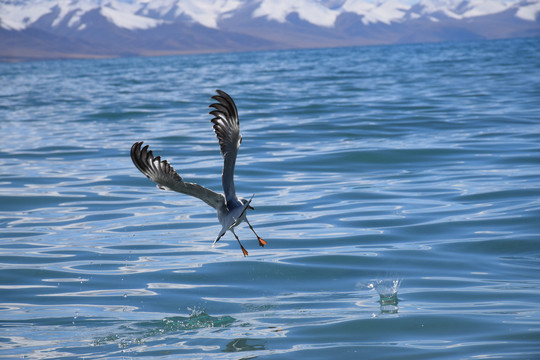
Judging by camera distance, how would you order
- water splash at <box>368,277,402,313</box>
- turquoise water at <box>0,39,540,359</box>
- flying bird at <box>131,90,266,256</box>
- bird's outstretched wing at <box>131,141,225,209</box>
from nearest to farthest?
bird's outstretched wing at <box>131,141,225,209</box>
flying bird at <box>131,90,266,256</box>
turquoise water at <box>0,39,540,359</box>
water splash at <box>368,277,402,313</box>

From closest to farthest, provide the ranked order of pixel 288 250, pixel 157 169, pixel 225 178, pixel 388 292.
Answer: pixel 157 169
pixel 225 178
pixel 388 292
pixel 288 250

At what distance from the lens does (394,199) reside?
12.3m

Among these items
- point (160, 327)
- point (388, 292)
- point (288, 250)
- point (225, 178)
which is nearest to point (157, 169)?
point (225, 178)

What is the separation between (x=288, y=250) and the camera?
9.59m

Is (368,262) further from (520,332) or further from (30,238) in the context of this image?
(30,238)

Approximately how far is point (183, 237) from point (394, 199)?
371 cm

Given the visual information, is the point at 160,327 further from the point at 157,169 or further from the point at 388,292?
the point at 388,292

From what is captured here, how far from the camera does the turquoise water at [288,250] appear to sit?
261 inches

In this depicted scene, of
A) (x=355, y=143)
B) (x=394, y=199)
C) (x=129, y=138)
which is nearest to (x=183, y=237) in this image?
(x=394, y=199)

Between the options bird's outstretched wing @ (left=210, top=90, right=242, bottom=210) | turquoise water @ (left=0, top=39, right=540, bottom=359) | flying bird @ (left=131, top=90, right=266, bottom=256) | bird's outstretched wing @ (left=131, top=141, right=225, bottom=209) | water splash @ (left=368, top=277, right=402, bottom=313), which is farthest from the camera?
water splash @ (left=368, top=277, right=402, bottom=313)

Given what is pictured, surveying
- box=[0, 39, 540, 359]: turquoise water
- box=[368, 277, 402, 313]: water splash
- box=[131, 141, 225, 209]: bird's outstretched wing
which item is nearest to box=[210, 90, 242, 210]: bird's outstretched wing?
box=[131, 141, 225, 209]: bird's outstretched wing

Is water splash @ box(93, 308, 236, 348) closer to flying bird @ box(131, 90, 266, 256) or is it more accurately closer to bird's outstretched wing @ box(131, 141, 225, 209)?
flying bird @ box(131, 90, 266, 256)

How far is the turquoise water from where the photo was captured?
662 centimetres

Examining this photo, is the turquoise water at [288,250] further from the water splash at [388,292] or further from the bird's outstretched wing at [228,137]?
the bird's outstretched wing at [228,137]
